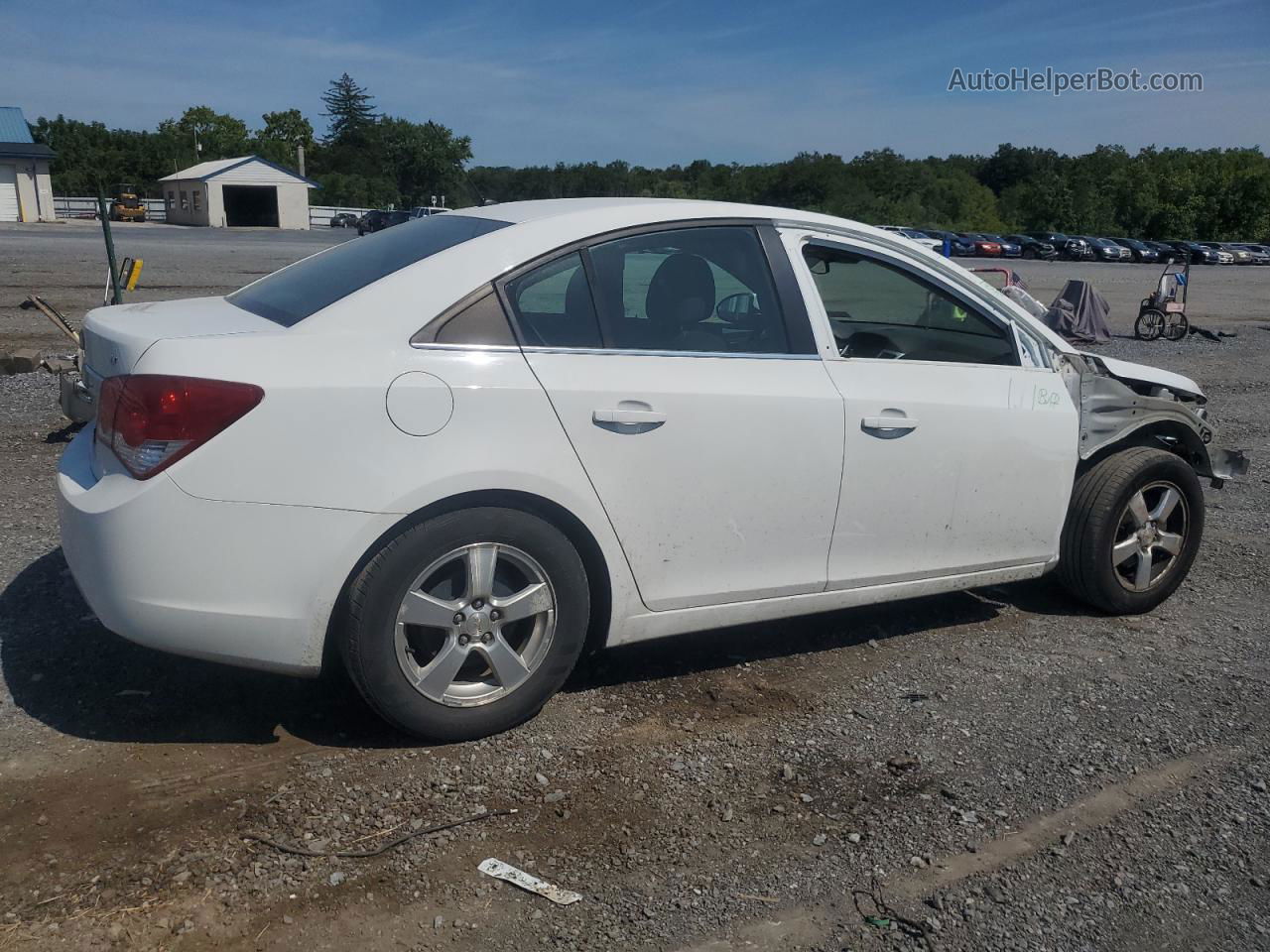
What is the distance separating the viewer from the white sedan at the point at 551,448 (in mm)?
3266

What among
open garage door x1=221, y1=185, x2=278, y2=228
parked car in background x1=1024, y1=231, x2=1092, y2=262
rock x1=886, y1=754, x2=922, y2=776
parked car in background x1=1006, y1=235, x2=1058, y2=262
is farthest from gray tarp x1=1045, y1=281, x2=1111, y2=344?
open garage door x1=221, y1=185, x2=278, y2=228

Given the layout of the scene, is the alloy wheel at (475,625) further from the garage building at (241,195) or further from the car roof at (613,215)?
the garage building at (241,195)

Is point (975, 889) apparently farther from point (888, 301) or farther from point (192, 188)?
point (192, 188)

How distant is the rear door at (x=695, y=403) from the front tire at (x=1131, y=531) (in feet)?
4.62

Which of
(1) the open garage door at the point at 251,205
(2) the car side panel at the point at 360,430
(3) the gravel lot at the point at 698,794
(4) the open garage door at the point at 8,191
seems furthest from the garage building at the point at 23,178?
(2) the car side panel at the point at 360,430

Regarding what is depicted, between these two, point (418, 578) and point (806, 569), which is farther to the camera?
point (806, 569)

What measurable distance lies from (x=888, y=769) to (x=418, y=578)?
1.61 meters

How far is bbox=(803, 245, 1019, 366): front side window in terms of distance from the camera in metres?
4.30

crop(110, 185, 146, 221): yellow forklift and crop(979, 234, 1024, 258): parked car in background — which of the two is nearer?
crop(979, 234, 1024, 258): parked car in background

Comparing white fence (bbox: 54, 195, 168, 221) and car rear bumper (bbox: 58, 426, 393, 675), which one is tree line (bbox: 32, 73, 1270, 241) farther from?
car rear bumper (bbox: 58, 426, 393, 675)

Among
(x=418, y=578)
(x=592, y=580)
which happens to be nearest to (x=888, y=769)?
(x=592, y=580)

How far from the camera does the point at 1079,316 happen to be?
18.2m

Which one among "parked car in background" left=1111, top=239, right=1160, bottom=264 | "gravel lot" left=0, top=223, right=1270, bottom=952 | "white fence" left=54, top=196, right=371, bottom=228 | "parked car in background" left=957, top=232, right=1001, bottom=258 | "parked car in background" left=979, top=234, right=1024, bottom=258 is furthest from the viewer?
"white fence" left=54, top=196, right=371, bottom=228

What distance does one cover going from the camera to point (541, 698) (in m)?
3.76
